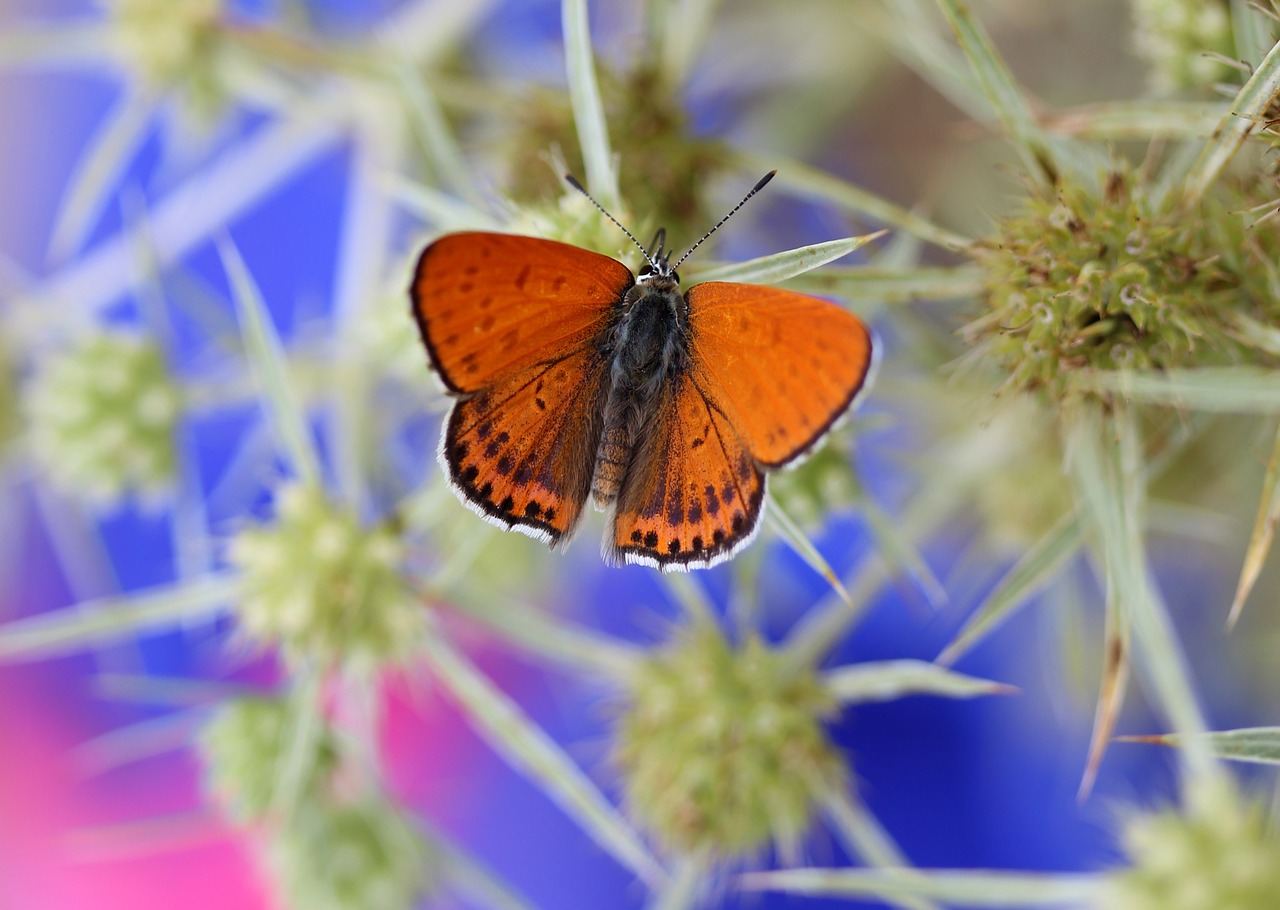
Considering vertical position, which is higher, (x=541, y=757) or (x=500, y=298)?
(x=500, y=298)

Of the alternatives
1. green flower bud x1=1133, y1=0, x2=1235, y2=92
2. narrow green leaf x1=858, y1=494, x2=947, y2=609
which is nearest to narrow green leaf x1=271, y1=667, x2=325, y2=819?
narrow green leaf x1=858, y1=494, x2=947, y2=609

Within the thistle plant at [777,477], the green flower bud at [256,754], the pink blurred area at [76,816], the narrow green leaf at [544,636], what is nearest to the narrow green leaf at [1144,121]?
→ the thistle plant at [777,477]

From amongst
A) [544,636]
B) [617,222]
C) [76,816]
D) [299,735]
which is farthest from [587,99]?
[76,816]

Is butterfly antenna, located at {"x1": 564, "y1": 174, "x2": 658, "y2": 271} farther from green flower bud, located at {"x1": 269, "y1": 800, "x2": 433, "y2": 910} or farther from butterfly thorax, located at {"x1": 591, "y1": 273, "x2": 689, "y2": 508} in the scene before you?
green flower bud, located at {"x1": 269, "y1": 800, "x2": 433, "y2": 910}

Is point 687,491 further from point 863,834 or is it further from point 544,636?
point 863,834

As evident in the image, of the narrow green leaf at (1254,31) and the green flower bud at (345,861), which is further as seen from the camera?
the green flower bud at (345,861)

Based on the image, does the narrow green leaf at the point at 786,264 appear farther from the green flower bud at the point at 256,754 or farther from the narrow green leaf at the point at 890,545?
the green flower bud at the point at 256,754

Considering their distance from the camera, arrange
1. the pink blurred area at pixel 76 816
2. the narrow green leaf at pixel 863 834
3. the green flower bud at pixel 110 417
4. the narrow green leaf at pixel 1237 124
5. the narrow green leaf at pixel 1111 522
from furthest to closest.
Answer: the pink blurred area at pixel 76 816, the green flower bud at pixel 110 417, the narrow green leaf at pixel 863 834, the narrow green leaf at pixel 1111 522, the narrow green leaf at pixel 1237 124
